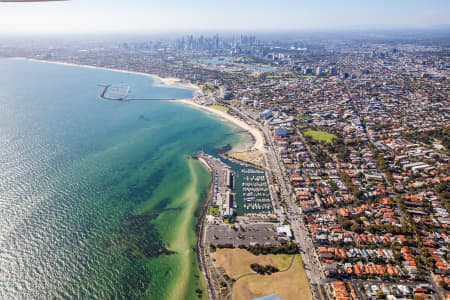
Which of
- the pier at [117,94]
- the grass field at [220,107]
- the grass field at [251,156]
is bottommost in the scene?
the grass field at [251,156]

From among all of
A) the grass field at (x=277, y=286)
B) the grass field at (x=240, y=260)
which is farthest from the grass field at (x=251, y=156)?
the grass field at (x=277, y=286)

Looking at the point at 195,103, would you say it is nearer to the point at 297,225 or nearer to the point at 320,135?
the point at 320,135

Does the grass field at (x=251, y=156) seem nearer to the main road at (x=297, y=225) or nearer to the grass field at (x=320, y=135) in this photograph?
the main road at (x=297, y=225)

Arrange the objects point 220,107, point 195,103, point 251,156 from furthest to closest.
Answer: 1. point 195,103
2. point 220,107
3. point 251,156

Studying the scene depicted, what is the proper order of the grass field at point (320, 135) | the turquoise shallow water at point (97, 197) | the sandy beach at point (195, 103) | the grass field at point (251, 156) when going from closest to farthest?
1. the turquoise shallow water at point (97, 197)
2. the grass field at point (251, 156)
3. the grass field at point (320, 135)
4. the sandy beach at point (195, 103)

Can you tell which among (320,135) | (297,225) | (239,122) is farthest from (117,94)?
(297,225)

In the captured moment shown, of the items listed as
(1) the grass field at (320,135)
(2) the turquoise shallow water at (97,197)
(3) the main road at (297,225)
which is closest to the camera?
(3) the main road at (297,225)
